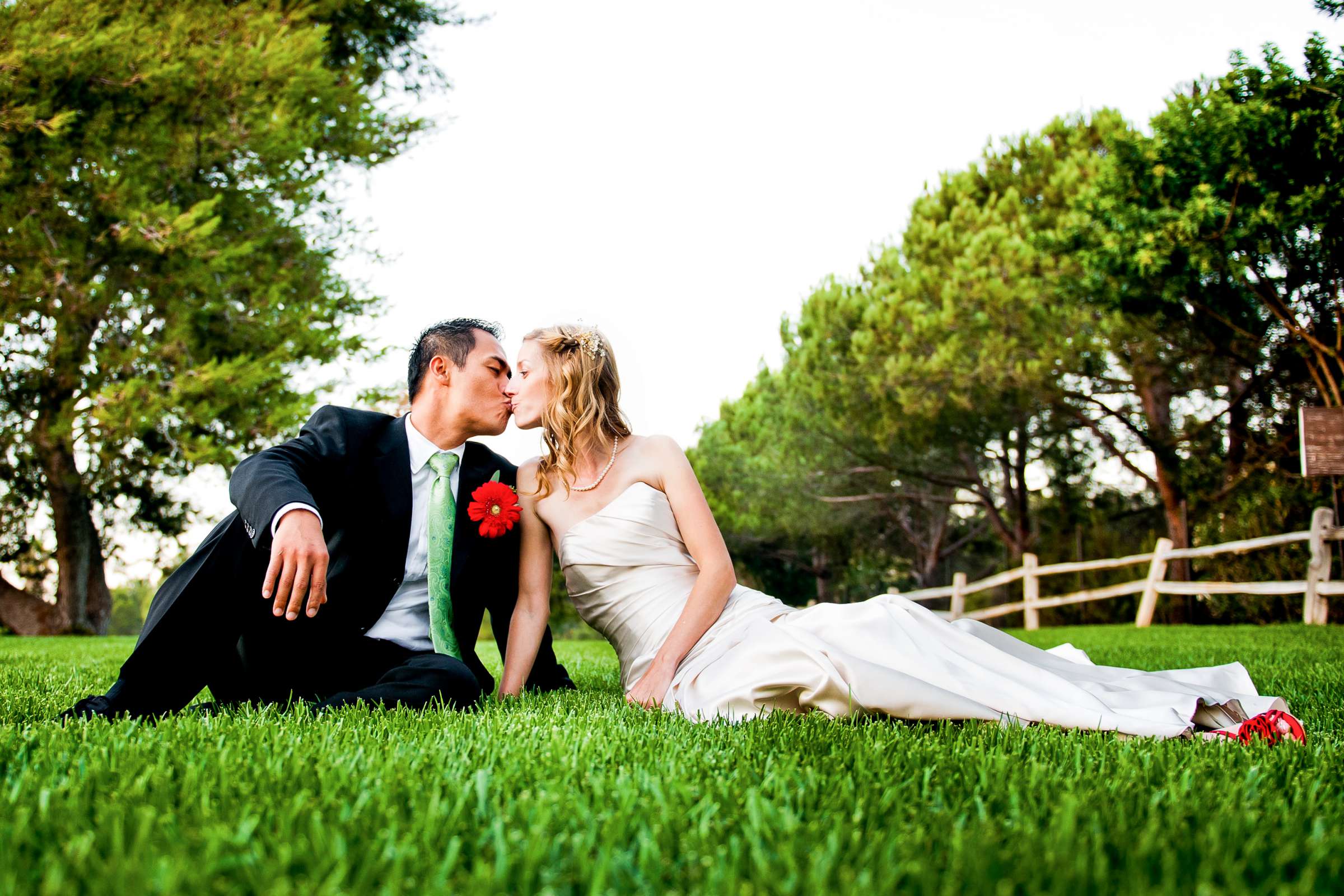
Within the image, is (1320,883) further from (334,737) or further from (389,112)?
(389,112)

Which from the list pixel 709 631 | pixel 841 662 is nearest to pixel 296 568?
pixel 709 631

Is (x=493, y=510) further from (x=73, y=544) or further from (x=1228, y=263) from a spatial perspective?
(x=73, y=544)

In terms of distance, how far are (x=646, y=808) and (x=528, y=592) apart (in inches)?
102

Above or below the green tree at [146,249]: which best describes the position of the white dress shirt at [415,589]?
Answer: below

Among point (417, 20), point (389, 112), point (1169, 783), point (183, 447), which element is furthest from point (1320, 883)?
point (417, 20)

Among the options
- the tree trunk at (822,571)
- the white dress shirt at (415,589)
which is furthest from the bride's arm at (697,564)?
the tree trunk at (822,571)

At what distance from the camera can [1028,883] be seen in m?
1.16

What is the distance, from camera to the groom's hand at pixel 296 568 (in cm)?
280

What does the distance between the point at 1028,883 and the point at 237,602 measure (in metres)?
2.79

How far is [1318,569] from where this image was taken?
12789mm

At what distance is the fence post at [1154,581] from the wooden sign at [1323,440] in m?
3.00

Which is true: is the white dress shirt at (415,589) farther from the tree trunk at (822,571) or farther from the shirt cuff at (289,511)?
the tree trunk at (822,571)

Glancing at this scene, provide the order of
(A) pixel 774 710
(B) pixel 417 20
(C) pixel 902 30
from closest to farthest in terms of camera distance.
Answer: (A) pixel 774 710 → (C) pixel 902 30 → (B) pixel 417 20

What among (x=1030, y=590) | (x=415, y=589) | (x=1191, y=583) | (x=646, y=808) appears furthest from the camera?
(x=1030, y=590)
